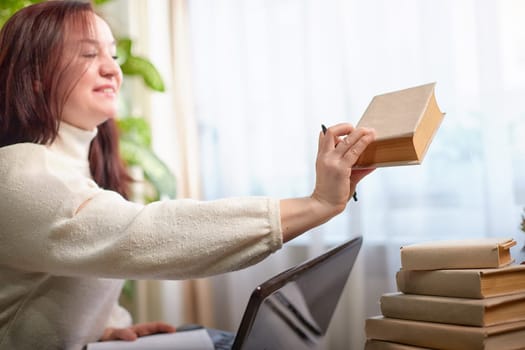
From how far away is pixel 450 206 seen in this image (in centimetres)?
183

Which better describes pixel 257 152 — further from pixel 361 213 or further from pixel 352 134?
pixel 352 134

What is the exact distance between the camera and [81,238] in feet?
2.85

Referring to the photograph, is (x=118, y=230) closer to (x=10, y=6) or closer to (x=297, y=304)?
(x=297, y=304)

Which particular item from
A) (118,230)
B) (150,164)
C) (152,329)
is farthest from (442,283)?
(150,164)

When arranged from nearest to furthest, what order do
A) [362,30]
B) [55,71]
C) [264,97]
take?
[55,71] → [362,30] → [264,97]

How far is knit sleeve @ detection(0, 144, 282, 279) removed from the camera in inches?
31.9

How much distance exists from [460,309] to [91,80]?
777 millimetres

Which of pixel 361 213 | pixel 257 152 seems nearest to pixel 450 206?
pixel 361 213

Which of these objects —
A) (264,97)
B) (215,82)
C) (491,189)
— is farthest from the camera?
(215,82)

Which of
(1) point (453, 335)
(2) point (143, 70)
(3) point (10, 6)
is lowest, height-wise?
(1) point (453, 335)

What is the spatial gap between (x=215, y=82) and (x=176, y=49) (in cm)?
26

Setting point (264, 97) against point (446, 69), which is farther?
point (264, 97)

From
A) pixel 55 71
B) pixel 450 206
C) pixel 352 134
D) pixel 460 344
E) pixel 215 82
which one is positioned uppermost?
pixel 215 82

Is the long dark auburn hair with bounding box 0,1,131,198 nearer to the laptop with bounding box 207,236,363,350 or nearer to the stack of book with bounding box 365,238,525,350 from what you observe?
the laptop with bounding box 207,236,363,350
